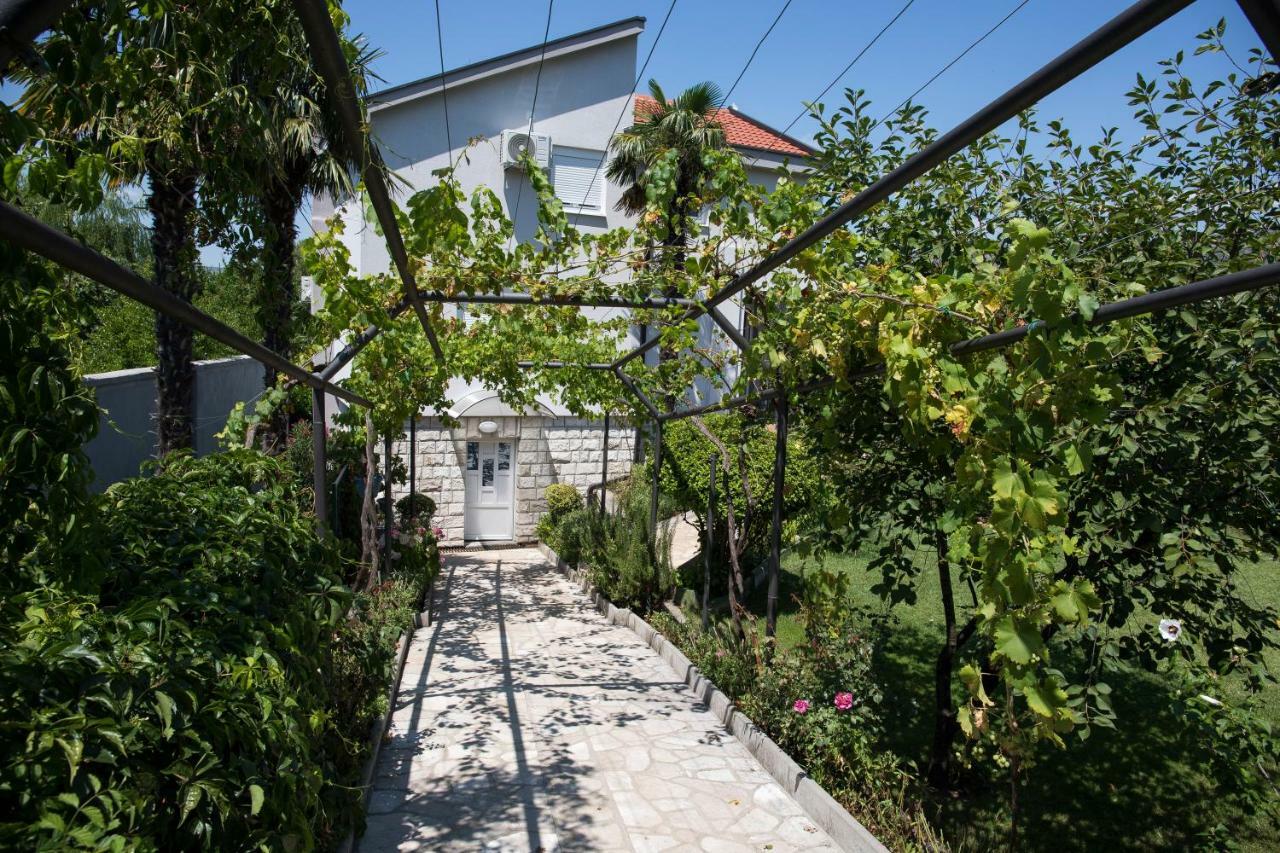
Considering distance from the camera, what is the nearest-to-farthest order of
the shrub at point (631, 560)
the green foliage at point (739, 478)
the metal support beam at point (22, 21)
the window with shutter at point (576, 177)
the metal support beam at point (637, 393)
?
the metal support beam at point (22, 21) → the shrub at point (631, 560) → the metal support beam at point (637, 393) → the green foliage at point (739, 478) → the window with shutter at point (576, 177)

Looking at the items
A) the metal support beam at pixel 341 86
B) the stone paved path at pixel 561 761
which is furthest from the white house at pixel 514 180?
the metal support beam at pixel 341 86

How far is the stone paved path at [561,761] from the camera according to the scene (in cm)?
422

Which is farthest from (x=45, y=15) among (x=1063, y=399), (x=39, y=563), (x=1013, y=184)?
(x=1013, y=184)

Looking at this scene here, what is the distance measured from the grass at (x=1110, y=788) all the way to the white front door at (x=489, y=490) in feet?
31.8

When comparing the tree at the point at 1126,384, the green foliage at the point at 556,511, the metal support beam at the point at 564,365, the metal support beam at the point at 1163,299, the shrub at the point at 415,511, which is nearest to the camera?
the metal support beam at the point at 1163,299

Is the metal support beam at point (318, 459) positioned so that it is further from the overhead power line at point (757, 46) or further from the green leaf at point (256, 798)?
the overhead power line at point (757, 46)

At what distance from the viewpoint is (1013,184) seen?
4316 mm

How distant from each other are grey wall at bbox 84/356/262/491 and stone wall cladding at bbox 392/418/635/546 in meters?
2.96

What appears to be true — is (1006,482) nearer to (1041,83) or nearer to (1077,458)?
(1077,458)

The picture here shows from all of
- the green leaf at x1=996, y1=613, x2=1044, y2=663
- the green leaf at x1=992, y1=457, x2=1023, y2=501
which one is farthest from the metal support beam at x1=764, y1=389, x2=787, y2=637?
the green leaf at x1=996, y1=613, x2=1044, y2=663

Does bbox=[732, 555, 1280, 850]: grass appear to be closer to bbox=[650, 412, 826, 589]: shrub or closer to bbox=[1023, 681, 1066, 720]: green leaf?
bbox=[1023, 681, 1066, 720]: green leaf

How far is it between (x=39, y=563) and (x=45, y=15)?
1414mm

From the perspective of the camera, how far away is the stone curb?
4016 mm

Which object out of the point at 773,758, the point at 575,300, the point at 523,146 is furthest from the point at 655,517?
the point at 523,146
